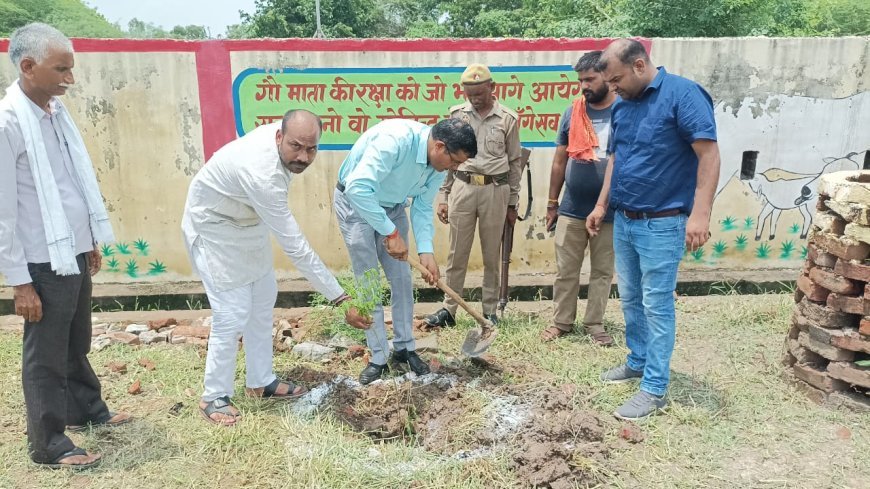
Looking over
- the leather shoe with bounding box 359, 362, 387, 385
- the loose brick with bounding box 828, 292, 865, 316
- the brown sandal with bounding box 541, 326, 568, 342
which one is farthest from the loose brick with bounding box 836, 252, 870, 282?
the leather shoe with bounding box 359, 362, 387, 385

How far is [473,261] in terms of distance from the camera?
20.6ft

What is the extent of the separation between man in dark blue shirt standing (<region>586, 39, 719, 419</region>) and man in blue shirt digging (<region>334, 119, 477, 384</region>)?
2.74 feet

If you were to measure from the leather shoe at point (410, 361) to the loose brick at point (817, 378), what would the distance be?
7.49ft

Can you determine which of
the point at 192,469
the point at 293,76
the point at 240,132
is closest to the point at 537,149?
the point at 293,76

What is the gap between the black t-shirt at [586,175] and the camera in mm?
4391

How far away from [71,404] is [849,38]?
22.4ft

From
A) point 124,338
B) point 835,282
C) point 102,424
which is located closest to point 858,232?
point 835,282

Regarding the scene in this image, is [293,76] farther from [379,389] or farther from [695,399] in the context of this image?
[695,399]

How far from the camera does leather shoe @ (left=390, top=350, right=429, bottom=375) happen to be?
412 centimetres

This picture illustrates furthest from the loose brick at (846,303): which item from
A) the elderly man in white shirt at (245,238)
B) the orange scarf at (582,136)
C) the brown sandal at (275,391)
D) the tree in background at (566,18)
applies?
the tree in background at (566,18)

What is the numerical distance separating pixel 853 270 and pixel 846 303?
196 millimetres

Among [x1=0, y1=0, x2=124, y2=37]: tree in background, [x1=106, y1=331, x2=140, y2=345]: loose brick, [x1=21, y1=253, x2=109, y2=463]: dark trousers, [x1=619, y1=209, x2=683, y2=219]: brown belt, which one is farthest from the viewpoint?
[x1=0, y1=0, x2=124, y2=37]: tree in background

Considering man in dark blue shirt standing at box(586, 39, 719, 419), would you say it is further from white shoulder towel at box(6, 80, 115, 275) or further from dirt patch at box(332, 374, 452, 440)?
white shoulder towel at box(6, 80, 115, 275)

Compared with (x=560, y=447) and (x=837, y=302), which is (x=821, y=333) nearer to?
(x=837, y=302)
